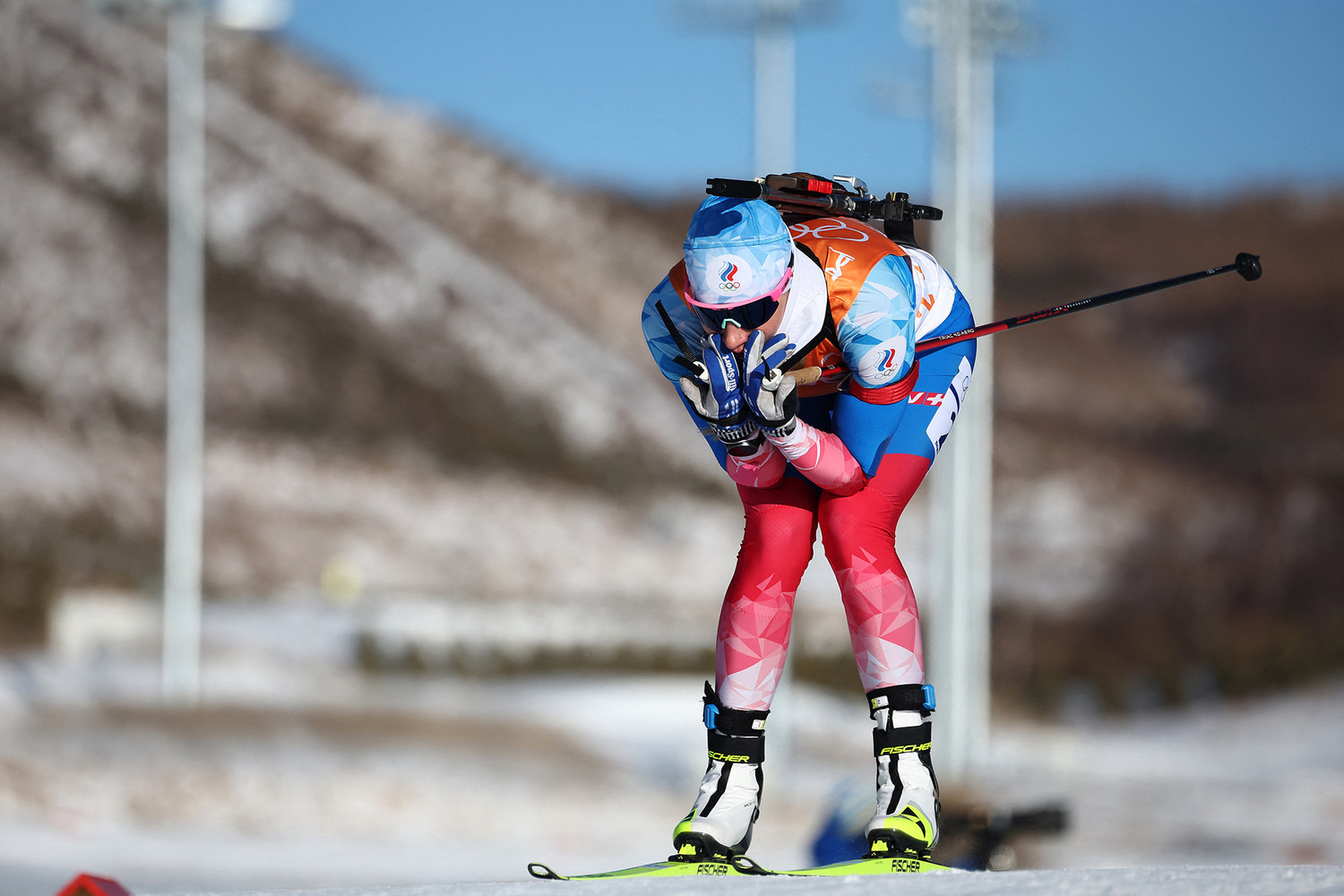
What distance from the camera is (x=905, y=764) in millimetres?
5523

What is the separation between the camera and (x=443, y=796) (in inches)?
856

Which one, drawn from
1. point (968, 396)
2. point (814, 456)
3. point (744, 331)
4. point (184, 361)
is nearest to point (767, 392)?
point (744, 331)

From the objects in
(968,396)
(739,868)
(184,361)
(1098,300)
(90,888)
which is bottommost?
(90,888)

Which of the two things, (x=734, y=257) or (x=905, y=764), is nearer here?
(x=734, y=257)

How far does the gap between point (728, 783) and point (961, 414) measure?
47.0 feet

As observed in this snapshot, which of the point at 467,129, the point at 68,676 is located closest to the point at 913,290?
the point at 68,676

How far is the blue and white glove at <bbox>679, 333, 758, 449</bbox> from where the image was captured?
5043 mm

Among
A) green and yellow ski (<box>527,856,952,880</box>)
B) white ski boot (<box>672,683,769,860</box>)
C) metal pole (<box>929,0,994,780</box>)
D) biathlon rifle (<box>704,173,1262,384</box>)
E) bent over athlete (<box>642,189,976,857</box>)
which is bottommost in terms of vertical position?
green and yellow ski (<box>527,856,952,880</box>)

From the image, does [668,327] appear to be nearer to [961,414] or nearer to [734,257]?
[734,257]

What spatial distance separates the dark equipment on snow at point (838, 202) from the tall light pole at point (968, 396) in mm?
11964

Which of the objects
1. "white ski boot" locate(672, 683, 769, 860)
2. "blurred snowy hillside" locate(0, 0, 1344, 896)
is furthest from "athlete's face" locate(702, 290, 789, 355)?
"blurred snowy hillside" locate(0, 0, 1344, 896)

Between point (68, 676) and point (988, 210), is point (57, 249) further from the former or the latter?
point (988, 210)

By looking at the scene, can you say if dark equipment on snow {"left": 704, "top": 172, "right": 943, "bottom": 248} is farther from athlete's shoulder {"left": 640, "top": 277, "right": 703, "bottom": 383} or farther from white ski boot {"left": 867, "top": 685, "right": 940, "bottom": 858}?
white ski boot {"left": 867, "top": 685, "right": 940, "bottom": 858}

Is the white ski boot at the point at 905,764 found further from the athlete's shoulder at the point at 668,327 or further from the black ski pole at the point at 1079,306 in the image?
the athlete's shoulder at the point at 668,327
